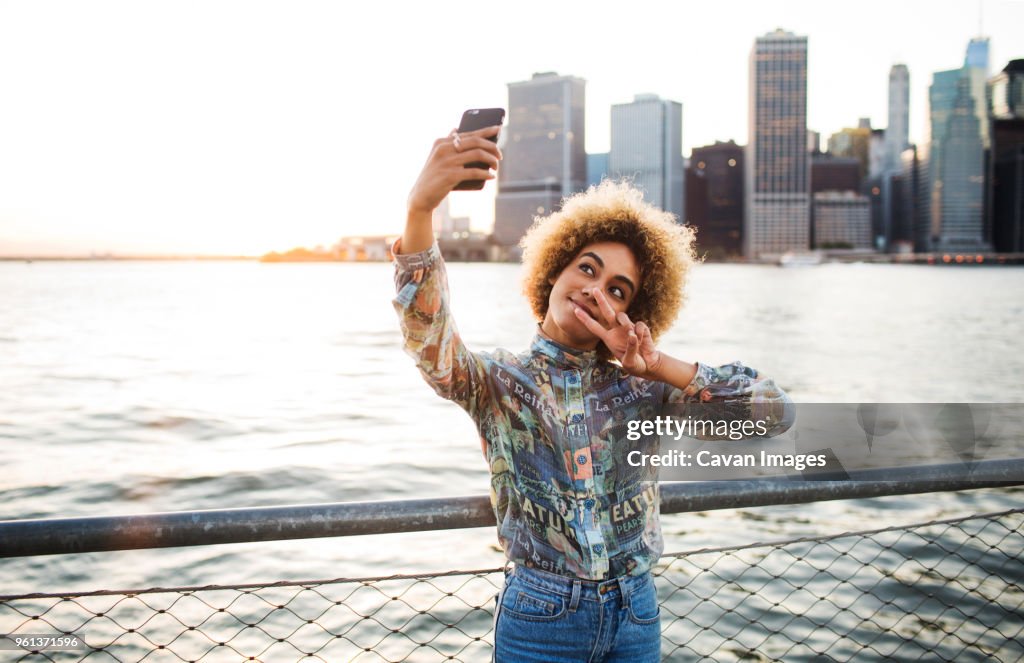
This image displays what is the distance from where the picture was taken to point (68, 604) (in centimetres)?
754

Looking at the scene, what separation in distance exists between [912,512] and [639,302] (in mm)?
Answer: 10006

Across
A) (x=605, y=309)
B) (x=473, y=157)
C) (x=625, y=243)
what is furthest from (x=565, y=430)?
(x=473, y=157)

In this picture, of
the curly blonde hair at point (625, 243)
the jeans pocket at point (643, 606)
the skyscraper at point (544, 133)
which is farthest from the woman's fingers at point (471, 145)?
the skyscraper at point (544, 133)

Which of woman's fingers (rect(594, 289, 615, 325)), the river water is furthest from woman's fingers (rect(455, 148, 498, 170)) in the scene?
the river water

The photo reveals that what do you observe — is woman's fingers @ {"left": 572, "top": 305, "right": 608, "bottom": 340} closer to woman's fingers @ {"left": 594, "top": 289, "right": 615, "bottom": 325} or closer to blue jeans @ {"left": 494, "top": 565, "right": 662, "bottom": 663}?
woman's fingers @ {"left": 594, "top": 289, "right": 615, "bottom": 325}

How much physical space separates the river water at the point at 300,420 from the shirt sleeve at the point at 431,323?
264 inches

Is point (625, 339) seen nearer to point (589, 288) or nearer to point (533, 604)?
point (589, 288)

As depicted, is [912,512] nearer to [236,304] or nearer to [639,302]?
[639,302]

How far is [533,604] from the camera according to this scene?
1949mm

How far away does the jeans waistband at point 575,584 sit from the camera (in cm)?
194

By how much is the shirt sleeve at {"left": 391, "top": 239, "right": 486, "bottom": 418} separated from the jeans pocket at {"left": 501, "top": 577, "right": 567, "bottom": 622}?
49 centimetres

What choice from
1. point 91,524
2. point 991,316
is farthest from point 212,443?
point 991,316

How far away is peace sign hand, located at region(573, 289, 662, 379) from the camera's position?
6.24ft

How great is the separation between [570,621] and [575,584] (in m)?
0.09
